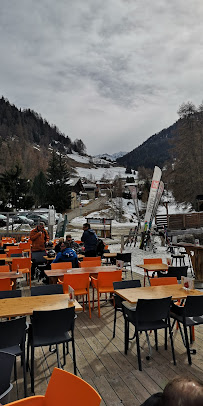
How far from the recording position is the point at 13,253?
9.07 meters

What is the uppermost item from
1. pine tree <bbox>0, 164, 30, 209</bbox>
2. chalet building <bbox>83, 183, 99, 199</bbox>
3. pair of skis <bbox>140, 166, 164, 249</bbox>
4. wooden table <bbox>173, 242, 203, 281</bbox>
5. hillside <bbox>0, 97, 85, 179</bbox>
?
hillside <bbox>0, 97, 85, 179</bbox>

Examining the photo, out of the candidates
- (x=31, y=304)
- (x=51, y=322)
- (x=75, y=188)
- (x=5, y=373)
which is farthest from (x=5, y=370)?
(x=75, y=188)

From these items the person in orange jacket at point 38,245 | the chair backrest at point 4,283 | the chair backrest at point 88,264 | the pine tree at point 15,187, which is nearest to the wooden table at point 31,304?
the chair backrest at point 4,283

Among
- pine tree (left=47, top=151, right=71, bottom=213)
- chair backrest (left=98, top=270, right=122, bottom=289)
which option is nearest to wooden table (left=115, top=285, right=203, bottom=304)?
chair backrest (left=98, top=270, right=122, bottom=289)

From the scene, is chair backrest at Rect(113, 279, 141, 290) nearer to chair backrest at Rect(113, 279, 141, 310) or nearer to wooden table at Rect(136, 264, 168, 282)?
chair backrest at Rect(113, 279, 141, 310)

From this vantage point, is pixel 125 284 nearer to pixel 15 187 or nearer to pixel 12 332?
pixel 12 332

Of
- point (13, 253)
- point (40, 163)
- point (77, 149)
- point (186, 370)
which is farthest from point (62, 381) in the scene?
point (77, 149)

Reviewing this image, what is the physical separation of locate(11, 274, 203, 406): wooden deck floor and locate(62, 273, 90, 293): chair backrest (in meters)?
0.70

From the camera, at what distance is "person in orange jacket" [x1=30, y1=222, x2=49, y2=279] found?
348 inches

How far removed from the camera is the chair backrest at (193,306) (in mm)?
3795

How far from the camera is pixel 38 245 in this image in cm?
939

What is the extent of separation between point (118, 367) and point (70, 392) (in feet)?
7.05

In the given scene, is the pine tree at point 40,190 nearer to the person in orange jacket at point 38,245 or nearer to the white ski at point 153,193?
the white ski at point 153,193

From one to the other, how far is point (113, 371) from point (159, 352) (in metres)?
0.84
